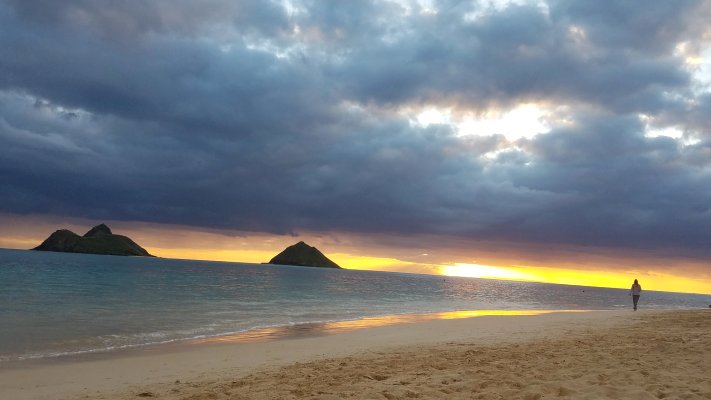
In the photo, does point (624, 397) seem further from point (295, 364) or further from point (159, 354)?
point (159, 354)

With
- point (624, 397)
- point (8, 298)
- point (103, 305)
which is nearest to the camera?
point (624, 397)

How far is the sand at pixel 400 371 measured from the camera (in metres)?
8.43

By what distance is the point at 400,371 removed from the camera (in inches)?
417

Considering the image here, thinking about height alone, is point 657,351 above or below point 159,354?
above

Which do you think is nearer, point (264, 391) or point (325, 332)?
point (264, 391)

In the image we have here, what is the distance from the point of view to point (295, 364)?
12711 mm

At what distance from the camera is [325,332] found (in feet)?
74.8

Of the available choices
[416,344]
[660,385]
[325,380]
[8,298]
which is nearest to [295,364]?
[325,380]

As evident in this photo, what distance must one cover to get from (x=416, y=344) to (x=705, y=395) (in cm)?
974

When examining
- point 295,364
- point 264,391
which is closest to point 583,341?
point 295,364

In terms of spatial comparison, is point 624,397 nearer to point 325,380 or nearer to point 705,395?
point 705,395

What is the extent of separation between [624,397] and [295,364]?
7.90 meters

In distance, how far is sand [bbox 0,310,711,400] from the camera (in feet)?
27.7

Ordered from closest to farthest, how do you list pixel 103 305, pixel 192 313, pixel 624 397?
pixel 624 397
pixel 192 313
pixel 103 305
